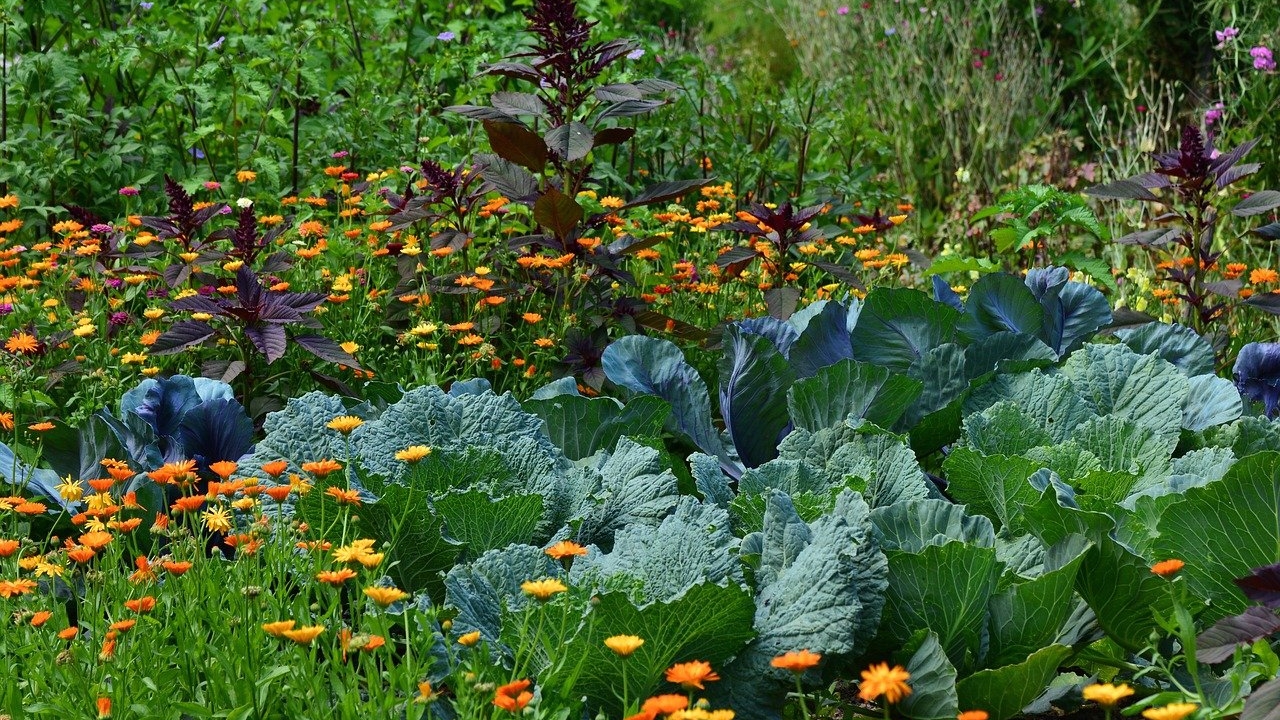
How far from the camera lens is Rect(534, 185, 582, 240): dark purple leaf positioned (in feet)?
10.4

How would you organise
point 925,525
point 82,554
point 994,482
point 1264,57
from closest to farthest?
point 82,554
point 925,525
point 994,482
point 1264,57

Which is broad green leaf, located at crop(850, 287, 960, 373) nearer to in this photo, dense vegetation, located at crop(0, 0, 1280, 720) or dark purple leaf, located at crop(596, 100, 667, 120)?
dense vegetation, located at crop(0, 0, 1280, 720)

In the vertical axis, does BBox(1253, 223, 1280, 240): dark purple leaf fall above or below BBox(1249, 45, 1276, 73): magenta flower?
above

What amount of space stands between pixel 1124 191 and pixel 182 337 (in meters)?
2.37

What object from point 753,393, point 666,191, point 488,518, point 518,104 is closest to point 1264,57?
point 666,191

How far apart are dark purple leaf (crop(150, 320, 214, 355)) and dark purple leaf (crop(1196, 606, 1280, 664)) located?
219 cm

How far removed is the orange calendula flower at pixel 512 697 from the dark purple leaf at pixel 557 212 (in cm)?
183

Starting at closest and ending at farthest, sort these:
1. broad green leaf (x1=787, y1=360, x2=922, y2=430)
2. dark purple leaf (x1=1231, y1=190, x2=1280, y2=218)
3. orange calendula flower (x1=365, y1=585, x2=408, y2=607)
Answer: orange calendula flower (x1=365, y1=585, x2=408, y2=607) → broad green leaf (x1=787, y1=360, x2=922, y2=430) → dark purple leaf (x1=1231, y1=190, x2=1280, y2=218)

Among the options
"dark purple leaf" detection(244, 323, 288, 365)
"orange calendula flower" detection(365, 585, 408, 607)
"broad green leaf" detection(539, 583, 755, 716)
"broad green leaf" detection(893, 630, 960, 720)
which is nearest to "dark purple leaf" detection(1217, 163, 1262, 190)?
"broad green leaf" detection(893, 630, 960, 720)

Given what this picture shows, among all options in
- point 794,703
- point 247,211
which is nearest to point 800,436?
point 794,703

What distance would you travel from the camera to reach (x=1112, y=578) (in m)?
1.85

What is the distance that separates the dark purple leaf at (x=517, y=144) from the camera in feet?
10.5

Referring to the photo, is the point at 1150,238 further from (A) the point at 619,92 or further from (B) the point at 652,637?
(B) the point at 652,637

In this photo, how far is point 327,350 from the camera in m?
2.91
